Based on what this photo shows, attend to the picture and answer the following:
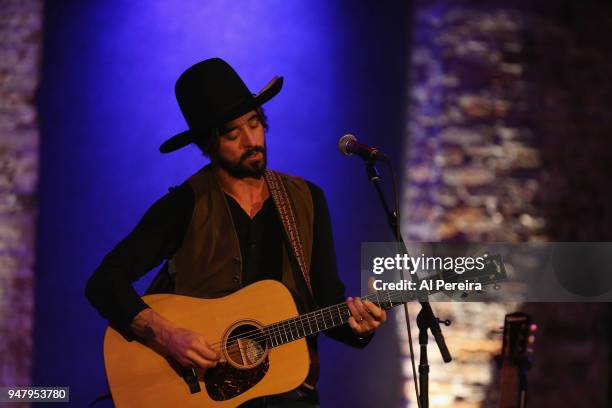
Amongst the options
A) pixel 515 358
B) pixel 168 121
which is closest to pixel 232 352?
pixel 515 358

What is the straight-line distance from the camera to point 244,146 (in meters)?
3.23

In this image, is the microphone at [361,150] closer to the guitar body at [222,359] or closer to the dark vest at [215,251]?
the dark vest at [215,251]

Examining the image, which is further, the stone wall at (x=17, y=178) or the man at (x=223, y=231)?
the stone wall at (x=17, y=178)

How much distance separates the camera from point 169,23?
429 centimetres

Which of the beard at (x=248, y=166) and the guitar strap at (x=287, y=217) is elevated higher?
the beard at (x=248, y=166)

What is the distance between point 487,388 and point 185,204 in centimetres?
244

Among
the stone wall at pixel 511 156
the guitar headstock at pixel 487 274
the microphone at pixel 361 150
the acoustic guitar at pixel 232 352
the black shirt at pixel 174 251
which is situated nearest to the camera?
the guitar headstock at pixel 487 274

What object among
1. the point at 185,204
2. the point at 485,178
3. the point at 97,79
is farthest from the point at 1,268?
the point at 485,178

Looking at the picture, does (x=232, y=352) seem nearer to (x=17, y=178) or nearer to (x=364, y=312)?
(x=364, y=312)

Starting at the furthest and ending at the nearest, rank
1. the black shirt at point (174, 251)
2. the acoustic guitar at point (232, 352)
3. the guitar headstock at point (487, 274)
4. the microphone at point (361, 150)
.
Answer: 1. the black shirt at point (174, 251)
2. the acoustic guitar at point (232, 352)
3. the microphone at point (361, 150)
4. the guitar headstock at point (487, 274)

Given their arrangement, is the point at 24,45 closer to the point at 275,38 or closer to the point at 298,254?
the point at 275,38

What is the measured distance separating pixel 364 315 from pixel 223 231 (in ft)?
2.53

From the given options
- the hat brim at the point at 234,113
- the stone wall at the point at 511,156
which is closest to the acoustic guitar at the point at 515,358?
the stone wall at the point at 511,156

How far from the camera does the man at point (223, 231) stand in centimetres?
312
